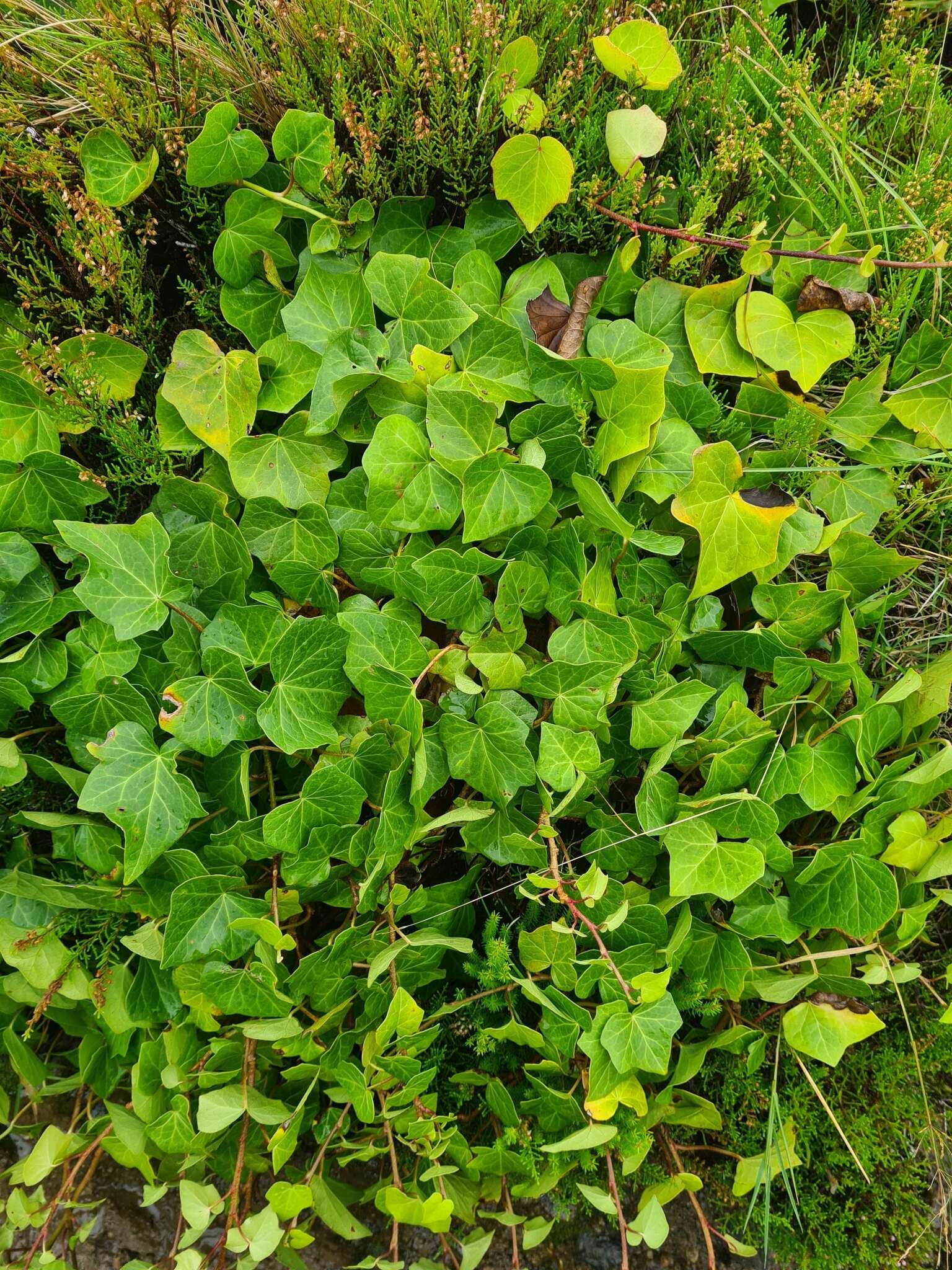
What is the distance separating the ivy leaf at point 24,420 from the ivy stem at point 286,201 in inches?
18.7

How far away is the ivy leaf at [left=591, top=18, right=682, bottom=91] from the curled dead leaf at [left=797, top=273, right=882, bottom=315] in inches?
16.0

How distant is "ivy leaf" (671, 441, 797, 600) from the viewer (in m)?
1.26

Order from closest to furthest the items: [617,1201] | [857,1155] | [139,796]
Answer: [139,796] → [617,1201] → [857,1155]

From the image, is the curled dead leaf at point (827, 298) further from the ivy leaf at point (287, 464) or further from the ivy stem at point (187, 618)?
the ivy stem at point (187, 618)

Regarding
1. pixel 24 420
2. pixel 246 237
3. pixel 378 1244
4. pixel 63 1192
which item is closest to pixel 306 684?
pixel 24 420

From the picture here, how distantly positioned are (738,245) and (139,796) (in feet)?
4.24

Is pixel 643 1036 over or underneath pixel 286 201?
underneath

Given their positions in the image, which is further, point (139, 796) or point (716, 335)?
point (716, 335)

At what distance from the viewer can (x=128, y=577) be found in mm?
1237

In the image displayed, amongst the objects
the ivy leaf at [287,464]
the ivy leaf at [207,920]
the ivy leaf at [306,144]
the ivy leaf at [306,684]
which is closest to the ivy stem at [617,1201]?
the ivy leaf at [207,920]

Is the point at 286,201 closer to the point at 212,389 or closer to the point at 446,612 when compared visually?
the point at 212,389

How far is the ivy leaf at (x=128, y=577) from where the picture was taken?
1.22 m

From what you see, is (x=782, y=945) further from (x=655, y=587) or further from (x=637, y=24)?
(x=637, y=24)

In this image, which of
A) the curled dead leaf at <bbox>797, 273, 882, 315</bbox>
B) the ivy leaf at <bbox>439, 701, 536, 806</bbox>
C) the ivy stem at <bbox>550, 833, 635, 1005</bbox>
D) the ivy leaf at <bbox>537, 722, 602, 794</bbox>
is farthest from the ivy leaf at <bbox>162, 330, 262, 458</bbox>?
the curled dead leaf at <bbox>797, 273, 882, 315</bbox>
